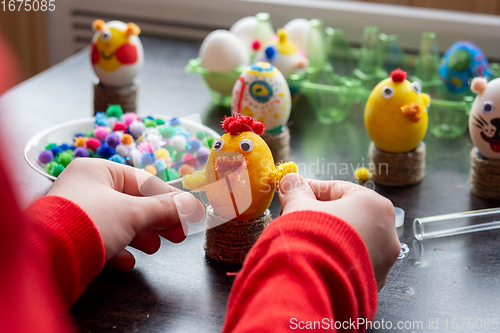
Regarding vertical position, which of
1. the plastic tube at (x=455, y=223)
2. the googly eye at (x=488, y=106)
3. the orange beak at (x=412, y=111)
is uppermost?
the googly eye at (x=488, y=106)

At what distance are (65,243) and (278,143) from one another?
0.44 meters

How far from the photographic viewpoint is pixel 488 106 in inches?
27.4

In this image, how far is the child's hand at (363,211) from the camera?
47 centimetres

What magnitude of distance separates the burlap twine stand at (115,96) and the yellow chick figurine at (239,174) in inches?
18.4

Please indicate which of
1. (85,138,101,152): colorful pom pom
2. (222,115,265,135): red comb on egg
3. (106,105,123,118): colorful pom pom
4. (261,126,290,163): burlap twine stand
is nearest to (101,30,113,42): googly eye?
(106,105,123,118): colorful pom pom

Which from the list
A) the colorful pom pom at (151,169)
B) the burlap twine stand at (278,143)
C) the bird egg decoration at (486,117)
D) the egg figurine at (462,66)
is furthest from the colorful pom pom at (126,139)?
the egg figurine at (462,66)

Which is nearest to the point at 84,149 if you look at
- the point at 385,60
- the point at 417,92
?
the point at 417,92

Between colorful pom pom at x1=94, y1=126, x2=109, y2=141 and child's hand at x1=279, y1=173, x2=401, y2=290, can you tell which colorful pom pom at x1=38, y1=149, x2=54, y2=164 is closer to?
colorful pom pom at x1=94, y1=126, x2=109, y2=141

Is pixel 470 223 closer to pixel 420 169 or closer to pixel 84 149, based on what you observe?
pixel 420 169

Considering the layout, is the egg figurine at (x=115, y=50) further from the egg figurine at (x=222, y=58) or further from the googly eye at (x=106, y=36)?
the egg figurine at (x=222, y=58)

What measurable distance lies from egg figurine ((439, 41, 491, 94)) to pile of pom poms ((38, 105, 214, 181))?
51 cm

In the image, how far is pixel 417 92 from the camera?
75 centimetres

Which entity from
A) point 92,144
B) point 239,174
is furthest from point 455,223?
point 92,144

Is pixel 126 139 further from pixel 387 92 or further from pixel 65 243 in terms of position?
pixel 387 92
